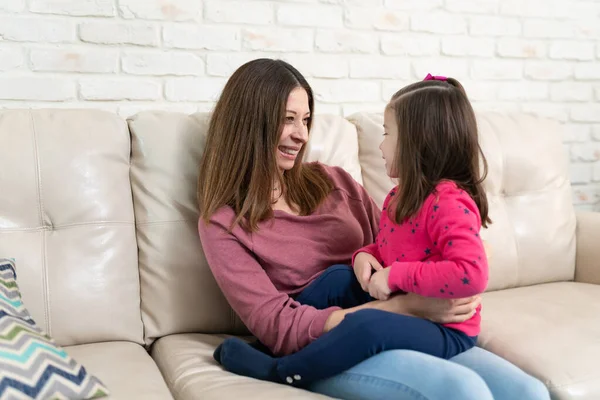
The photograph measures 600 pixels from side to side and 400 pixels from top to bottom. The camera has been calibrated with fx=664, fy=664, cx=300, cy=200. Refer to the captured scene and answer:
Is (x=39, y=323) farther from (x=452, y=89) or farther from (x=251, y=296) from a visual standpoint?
(x=452, y=89)

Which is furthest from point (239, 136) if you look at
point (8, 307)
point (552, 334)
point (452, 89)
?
point (552, 334)

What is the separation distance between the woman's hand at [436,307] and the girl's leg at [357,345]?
23 millimetres

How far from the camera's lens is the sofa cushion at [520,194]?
1.93 metres

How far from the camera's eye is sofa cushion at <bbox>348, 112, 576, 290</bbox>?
1932mm

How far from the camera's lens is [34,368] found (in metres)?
1.15

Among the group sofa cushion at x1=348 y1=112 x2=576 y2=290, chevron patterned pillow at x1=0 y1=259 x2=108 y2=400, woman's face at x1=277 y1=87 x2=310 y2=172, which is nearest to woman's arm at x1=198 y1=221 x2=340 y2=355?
woman's face at x1=277 y1=87 x2=310 y2=172

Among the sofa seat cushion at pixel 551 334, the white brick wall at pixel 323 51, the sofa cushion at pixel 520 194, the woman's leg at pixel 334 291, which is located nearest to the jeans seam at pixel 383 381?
the woman's leg at pixel 334 291

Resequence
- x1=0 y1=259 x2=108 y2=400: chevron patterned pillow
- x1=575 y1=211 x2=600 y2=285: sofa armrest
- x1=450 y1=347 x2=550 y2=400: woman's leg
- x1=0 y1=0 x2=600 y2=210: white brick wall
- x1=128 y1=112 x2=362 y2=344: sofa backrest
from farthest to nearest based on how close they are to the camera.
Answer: x1=575 y1=211 x2=600 y2=285: sofa armrest < x1=0 y1=0 x2=600 y2=210: white brick wall < x1=128 y1=112 x2=362 y2=344: sofa backrest < x1=450 y1=347 x2=550 y2=400: woman's leg < x1=0 y1=259 x2=108 y2=400: chevron patterned pillow

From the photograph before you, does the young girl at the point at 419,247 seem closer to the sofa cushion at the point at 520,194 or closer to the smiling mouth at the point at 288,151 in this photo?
the smiling mouth at the point at 288,151

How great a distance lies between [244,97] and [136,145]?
1.08 feet

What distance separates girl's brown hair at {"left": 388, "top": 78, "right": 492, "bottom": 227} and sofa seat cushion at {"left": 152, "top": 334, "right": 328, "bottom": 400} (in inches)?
16.9

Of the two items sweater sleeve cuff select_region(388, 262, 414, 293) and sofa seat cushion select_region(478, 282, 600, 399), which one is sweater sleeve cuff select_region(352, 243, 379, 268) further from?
sofa seat cushion select_region(478, 282, 600, 399)

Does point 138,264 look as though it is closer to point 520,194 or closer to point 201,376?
point 201,376

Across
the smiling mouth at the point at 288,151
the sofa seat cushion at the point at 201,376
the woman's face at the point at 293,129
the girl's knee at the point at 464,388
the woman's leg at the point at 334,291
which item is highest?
the woman's face at the point at 293,129
